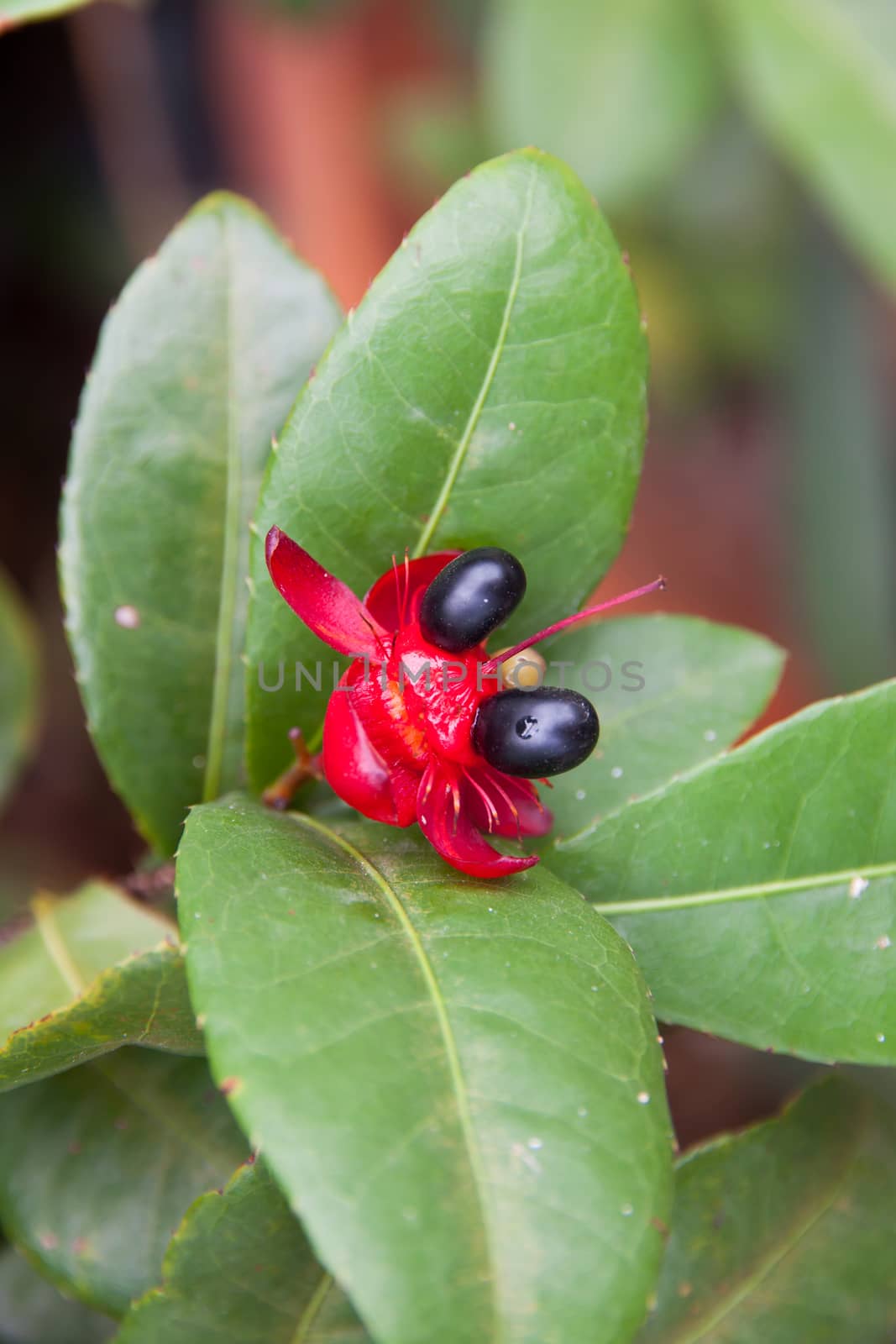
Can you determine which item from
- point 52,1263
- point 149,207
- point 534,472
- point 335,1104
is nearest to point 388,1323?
Result: point 335,1104

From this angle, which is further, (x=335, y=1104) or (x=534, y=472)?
(x=534, y=472)

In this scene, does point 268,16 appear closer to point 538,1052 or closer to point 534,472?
point 534,472

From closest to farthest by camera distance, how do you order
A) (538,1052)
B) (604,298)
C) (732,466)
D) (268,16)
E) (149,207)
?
(538,1052), (604,298), (268,16), (149,207), (732,466)

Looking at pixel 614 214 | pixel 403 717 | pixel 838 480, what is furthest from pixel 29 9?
pixel 838 480

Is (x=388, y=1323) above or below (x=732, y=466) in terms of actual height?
above

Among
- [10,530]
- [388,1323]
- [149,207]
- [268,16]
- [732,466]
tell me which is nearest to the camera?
[388,1323]

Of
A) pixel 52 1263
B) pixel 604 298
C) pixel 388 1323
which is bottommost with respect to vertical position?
pixel 52 1263
